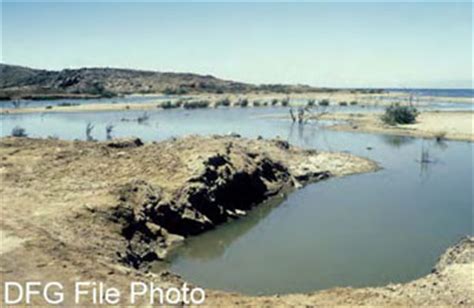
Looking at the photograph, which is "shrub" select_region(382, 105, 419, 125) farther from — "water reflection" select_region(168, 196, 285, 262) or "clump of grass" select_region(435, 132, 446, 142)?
"water reflection" select_region(168, 196, 285, 262)

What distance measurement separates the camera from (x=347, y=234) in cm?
1934

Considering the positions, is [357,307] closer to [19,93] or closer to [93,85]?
[19,93]

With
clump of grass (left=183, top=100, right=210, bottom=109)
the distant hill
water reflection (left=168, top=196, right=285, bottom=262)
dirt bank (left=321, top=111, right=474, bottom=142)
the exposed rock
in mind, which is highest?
the distant hill

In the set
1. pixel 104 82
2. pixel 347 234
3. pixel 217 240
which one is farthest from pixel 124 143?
pixel 104 82

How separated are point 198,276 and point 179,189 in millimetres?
4945

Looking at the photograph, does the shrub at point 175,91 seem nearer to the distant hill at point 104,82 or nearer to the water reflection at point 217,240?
the distant hill at point 104,82

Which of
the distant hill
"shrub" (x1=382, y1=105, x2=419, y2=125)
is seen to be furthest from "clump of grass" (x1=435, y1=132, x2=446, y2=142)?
the distant hill

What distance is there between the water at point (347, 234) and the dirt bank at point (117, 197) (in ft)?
3.27

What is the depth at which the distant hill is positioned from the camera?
115 meters

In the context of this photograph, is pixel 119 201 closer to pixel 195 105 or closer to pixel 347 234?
pixel 347 234

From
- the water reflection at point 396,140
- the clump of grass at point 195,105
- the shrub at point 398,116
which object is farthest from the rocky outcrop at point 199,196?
the clump of grass at point 195,105

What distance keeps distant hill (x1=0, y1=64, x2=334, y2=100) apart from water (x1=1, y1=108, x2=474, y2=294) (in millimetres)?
82441

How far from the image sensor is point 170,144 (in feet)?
86.9

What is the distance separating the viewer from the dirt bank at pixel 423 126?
45.7 metres
